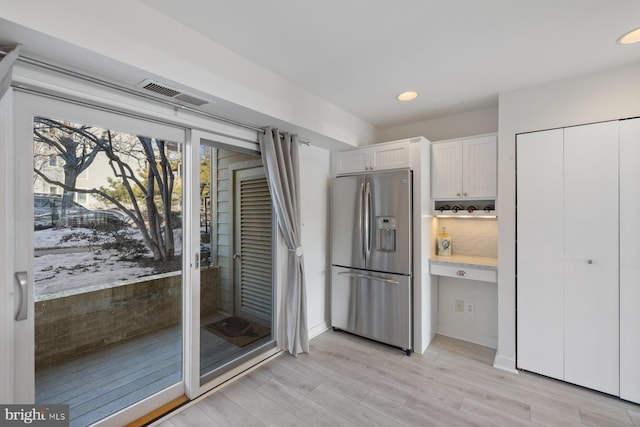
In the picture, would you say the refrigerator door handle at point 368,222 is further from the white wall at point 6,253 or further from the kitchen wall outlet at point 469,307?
the white wall at point 6,253

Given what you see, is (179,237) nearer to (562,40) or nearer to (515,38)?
(515,38)

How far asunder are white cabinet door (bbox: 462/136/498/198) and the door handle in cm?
340

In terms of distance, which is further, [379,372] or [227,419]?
[379,372]

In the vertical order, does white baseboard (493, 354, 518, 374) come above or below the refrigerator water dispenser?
below

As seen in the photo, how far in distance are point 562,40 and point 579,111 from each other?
77 cm

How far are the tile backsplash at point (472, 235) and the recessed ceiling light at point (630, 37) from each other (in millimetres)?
1668

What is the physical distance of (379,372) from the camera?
8.28 feet

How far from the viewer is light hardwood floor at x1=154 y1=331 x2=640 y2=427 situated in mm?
1938

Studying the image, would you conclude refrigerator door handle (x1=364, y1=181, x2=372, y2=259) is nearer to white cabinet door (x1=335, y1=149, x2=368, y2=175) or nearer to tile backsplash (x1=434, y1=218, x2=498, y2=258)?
white cabinet door (x1=335, y1=149, x2=368, y2=175)

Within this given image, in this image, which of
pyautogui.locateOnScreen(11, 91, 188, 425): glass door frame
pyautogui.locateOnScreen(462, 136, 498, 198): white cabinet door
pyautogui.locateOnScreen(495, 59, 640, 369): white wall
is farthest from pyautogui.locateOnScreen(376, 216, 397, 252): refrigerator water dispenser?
pyautogui.locateOnScreen(11, 91, 188, 425): glass door frame

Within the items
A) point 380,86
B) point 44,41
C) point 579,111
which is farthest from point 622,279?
point 44,41

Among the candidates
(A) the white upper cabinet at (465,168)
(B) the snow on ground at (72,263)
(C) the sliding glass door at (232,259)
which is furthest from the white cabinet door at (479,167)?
(B) the snow on ground at (72,263)

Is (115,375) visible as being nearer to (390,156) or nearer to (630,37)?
(390,156)

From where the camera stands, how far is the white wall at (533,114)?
2.15 meters
